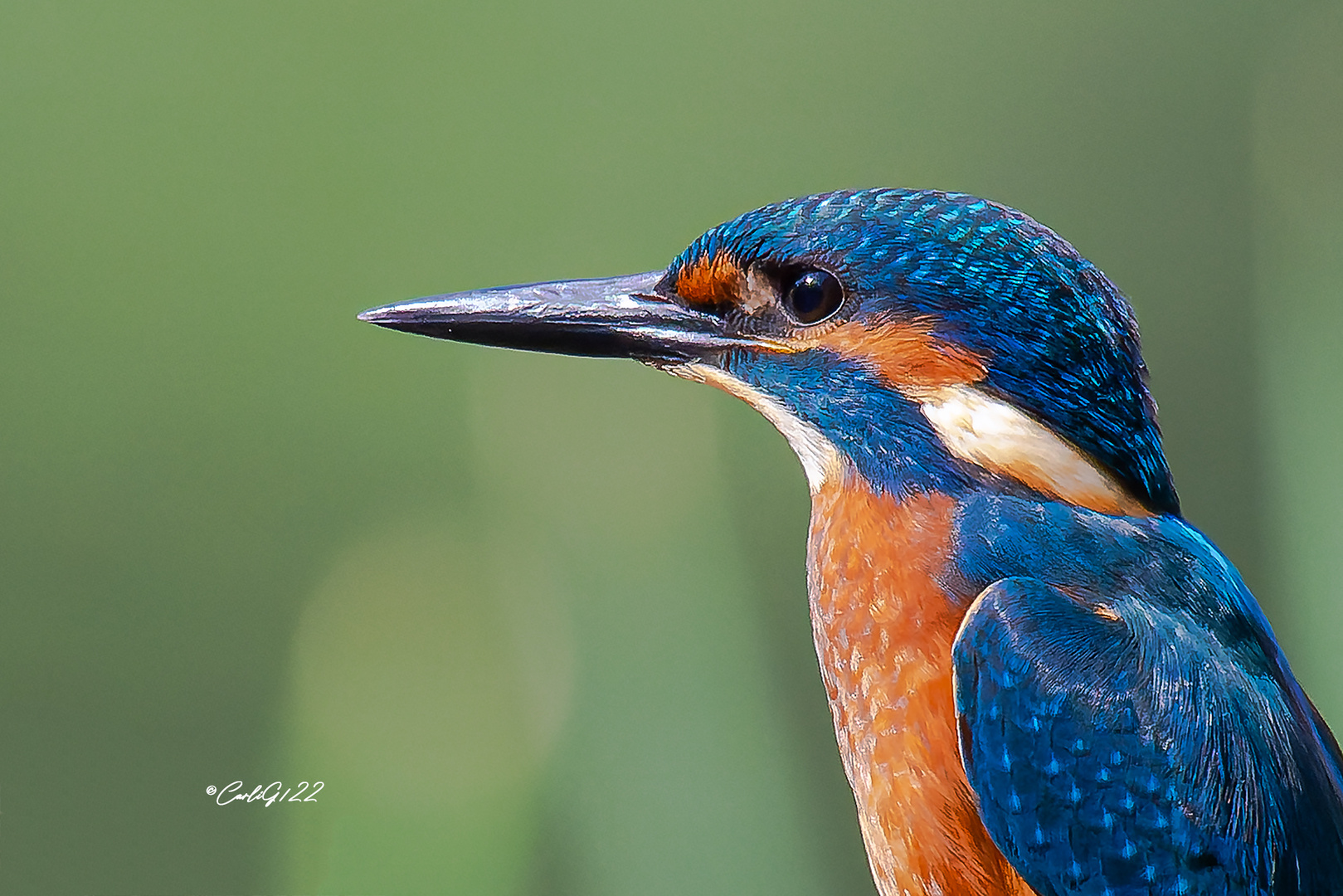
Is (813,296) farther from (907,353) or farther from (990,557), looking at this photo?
(990,557)

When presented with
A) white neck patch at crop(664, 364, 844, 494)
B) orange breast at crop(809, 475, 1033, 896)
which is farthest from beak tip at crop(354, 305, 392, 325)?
orange breast at crop(809, 475, 1033, 896)

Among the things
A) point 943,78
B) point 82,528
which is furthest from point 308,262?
point 943,78

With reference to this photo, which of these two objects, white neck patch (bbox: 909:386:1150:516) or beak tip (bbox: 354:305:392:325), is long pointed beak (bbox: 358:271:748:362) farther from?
white neck patch (bbox: 909:386:1150:516)

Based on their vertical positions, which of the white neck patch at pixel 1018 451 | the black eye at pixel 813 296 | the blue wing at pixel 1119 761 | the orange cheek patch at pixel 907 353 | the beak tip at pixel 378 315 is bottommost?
the blue wing at pixel 1119 761

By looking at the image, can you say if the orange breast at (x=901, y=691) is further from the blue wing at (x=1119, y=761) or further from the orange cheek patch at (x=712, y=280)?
the orange cheek patch at (x=712, y=280)

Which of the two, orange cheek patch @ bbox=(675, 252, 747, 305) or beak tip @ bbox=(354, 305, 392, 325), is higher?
beak tip @ bbox=(354, 305, 392, 325)

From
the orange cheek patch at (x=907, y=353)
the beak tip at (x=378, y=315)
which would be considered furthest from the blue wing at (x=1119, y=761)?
the beak tip at (x=378, y=315)
